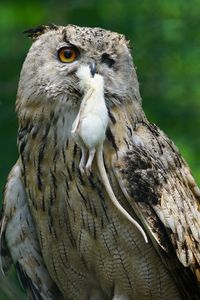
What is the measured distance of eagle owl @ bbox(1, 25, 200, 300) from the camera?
19.9ft

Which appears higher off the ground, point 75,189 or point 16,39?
point 16,39

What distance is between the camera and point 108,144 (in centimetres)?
616

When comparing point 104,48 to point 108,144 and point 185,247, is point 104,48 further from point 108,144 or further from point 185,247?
point 185,247

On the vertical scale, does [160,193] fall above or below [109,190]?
below

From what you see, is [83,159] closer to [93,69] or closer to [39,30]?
[93,69]

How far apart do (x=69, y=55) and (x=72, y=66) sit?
0.06 metres

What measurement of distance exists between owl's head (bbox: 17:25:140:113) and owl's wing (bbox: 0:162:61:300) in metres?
0.49

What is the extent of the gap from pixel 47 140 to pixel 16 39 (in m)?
3.81

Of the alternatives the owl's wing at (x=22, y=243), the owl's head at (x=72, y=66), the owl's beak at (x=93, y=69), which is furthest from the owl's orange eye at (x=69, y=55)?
the owl's wing at (x=22, y=243)

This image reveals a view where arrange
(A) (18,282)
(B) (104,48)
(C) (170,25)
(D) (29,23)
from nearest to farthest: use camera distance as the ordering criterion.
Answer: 1. (B) (104,48)
2. (A) (18,282)
3. (C) (170,25)
4. (D) (29,23)

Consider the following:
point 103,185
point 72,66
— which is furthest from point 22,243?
point 72,66

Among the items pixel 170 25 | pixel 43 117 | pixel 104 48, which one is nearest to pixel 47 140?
pixel 43 117

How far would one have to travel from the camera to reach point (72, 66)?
6035 mm

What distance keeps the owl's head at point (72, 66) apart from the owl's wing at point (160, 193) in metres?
0.25
